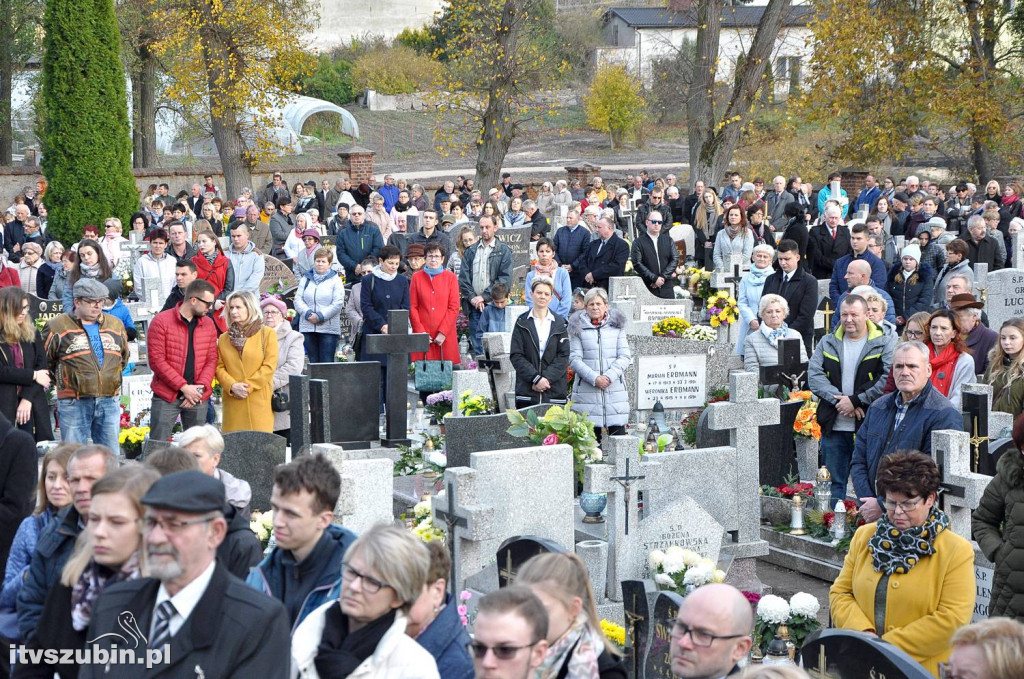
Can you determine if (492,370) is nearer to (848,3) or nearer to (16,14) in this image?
(848,3)

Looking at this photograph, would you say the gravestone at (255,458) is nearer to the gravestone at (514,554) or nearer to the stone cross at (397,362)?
the gravestone at (514,554)

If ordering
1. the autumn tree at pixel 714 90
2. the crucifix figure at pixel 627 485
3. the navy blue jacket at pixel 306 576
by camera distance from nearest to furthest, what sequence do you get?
1. the navy blue jacket at pixel 306 576
2. the crucifix figure at pixel 627 485
3. the autumn tree at pixel 714 90

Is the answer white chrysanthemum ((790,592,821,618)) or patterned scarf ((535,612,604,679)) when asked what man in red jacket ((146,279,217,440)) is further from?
patterned scarf ((535,612,604,679))

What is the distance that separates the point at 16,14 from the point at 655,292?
25.1m

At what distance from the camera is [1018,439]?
551 centimetres

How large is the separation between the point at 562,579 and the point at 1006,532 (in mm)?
2282

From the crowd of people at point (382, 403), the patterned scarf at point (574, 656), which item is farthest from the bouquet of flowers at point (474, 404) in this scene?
the patterned scarf at point (574, 656)

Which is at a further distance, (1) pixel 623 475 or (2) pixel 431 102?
(2) pixel 431 102

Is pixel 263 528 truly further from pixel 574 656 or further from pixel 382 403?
pixel 382 403

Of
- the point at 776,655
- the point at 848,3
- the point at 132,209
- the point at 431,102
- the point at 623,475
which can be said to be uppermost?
the point at 848,3

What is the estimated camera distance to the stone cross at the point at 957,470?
6840mm

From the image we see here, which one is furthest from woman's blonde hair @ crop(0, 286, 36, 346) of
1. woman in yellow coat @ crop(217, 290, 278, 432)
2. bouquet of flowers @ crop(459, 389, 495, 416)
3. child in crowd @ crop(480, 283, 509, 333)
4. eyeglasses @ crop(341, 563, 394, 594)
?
eyeglasses @ crop(341, 563, 394, 594)

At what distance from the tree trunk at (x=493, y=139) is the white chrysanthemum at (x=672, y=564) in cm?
2248

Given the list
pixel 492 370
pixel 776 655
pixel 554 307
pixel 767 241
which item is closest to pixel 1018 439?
pixel 776 655
